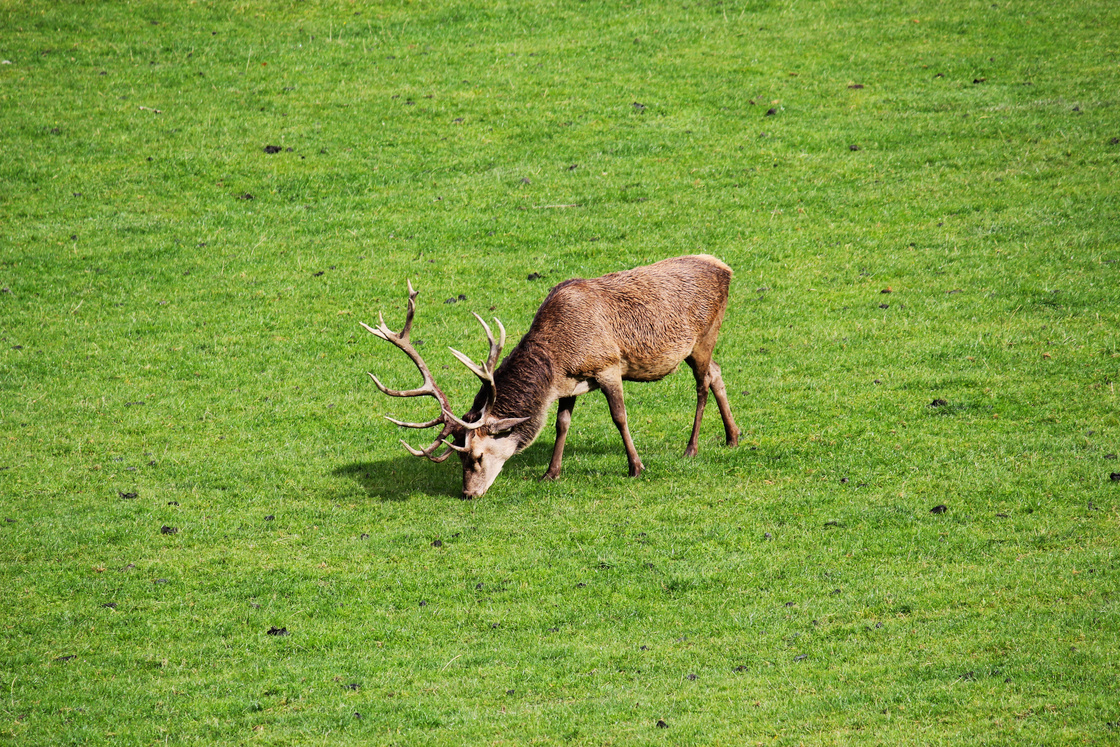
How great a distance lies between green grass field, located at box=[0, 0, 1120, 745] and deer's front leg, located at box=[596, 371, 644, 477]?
0.33m

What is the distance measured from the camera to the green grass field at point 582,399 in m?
9.01

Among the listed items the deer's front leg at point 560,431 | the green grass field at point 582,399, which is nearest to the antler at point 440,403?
the green grass field at point 582,399

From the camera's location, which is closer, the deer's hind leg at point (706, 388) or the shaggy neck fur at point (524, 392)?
the shaggy neck fur at point (524, 392)

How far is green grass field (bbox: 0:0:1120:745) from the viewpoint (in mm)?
9008

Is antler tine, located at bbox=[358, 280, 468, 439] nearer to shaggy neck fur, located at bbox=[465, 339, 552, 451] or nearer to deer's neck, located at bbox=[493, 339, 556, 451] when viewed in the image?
shaggy neck fur, located at bbox=[465, 339, 552, 451]

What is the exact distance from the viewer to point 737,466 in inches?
523

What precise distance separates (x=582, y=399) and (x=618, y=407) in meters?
3.12

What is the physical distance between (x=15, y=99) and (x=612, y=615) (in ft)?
71.3

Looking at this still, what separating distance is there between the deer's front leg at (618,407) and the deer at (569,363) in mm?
12

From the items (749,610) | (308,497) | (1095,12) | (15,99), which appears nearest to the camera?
(749,610)

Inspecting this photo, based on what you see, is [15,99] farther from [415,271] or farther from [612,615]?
[612,615]

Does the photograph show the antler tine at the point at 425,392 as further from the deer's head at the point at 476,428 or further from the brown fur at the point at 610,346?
the brown fur at the point at 610,346

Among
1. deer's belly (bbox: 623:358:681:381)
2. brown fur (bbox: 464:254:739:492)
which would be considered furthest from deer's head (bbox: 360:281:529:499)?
deer's belly (bbox: 623:358:681:381)

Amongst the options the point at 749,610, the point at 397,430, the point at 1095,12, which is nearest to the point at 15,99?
the point at 397,430
